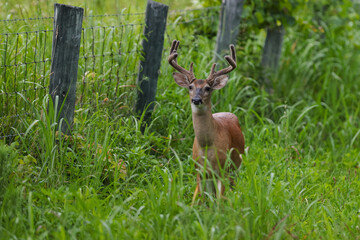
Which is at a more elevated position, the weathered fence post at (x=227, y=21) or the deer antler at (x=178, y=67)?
the weathered fence post at (x=227, y=21)

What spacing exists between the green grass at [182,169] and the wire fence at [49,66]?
2.7 inches

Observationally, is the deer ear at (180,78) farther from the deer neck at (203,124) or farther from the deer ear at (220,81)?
the deer neck at (203,124)

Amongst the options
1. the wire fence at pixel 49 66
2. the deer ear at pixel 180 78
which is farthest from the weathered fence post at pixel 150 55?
the deer ear at pixel 180 78

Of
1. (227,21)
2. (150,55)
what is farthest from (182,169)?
(227,21)

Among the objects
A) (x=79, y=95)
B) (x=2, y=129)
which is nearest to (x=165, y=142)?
(x=79, y=95)

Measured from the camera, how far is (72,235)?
3.30 meters

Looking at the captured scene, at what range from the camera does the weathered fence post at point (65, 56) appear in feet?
14.7

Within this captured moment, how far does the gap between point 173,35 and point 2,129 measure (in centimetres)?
283

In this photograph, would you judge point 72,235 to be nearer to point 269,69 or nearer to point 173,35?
point 173,35

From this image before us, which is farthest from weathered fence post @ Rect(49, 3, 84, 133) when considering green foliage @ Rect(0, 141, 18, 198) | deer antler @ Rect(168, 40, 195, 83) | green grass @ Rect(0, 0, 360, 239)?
deer antler @ Rect(168, 40, 195, 83)

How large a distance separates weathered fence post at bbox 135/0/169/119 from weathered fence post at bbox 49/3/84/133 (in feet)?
3.35

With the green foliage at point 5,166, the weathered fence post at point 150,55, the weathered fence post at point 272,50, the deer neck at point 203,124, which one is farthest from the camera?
the weathered fence post at point 272,50

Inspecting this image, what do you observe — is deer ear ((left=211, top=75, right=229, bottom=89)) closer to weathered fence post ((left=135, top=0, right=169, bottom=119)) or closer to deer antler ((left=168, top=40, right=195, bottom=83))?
deer antler ((left=168, top=40, right=195, bottom=83))

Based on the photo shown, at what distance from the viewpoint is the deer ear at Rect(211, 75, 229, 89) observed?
15.1 ft
